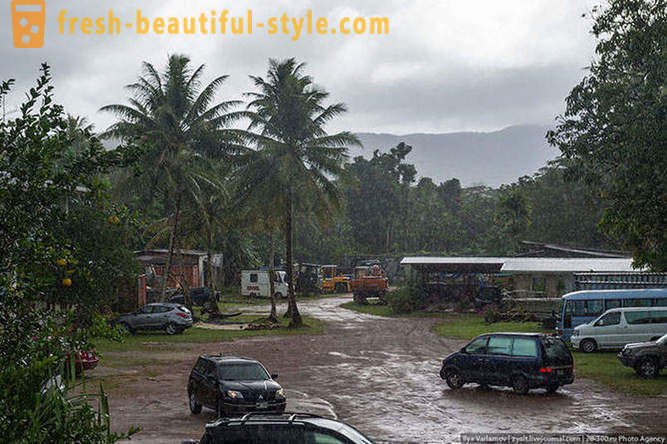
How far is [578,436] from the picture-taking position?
564 inches

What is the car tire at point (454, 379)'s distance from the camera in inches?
808

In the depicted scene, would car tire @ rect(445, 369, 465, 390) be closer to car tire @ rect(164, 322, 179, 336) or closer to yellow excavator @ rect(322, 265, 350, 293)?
car tire @ rect(164, 322, 179, 336)

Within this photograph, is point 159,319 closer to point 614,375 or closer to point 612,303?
point 612,303

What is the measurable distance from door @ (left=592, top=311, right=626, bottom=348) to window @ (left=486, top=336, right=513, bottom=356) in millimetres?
10095

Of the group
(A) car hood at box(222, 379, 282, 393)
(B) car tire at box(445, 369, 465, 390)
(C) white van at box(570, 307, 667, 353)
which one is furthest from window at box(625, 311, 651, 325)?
(A) car hood at box(222, 379, 282, 393)

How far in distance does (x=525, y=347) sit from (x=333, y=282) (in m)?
48.6

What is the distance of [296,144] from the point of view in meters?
40.0

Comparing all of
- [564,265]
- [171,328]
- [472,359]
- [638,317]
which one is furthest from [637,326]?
[171,328]

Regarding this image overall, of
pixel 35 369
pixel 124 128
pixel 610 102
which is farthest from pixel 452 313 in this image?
pixel 35 369

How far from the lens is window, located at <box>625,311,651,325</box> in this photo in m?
27.1

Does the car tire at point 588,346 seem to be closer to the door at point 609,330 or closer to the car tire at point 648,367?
the door at point 609,330

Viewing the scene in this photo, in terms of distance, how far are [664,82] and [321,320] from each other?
93.9 ft

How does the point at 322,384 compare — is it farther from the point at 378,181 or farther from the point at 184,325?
the point at 378,181

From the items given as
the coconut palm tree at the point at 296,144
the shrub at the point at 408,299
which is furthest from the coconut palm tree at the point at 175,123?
the shrub at the point at 408,299
